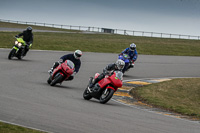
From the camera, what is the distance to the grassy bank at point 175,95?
14.8m

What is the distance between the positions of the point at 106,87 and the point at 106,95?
23cm

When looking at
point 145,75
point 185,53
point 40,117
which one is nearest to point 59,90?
point 40,117

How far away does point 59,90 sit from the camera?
1505 cm

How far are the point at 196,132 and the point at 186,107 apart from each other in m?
5.04

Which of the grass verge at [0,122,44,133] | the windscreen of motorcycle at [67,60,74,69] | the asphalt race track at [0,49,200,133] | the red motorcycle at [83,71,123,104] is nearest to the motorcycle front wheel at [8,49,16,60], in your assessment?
the asphalt race track at [0,49,200,133]

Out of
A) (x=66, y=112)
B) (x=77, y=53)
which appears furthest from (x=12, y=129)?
A: (x=77, y=53)

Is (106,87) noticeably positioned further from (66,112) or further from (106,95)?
(66,112)

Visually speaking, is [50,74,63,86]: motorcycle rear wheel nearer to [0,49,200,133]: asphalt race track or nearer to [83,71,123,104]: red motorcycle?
[0,49,200,133]: asphalt race track

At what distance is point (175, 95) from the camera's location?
17.5m

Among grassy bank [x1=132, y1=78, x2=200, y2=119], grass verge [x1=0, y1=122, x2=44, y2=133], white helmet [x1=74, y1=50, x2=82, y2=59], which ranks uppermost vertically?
white helmet [x1=74, y1=50, x2=82, y2=59]

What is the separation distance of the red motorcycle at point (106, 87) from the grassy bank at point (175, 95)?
232cm

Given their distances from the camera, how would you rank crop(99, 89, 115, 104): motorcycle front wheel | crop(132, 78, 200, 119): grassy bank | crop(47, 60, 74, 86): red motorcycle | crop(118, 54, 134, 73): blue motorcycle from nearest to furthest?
crop(99, 89, 115, 104): motorcycle front wheel
crop(132, 78, 200, 119): grassy bank
crop(47, 60, 74, 86): red motorcycle
crop(118, 54, 134, 73): blue motorcycle

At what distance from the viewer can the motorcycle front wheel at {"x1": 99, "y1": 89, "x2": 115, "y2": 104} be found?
518 inches

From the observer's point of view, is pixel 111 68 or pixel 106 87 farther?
pixel 111 68
